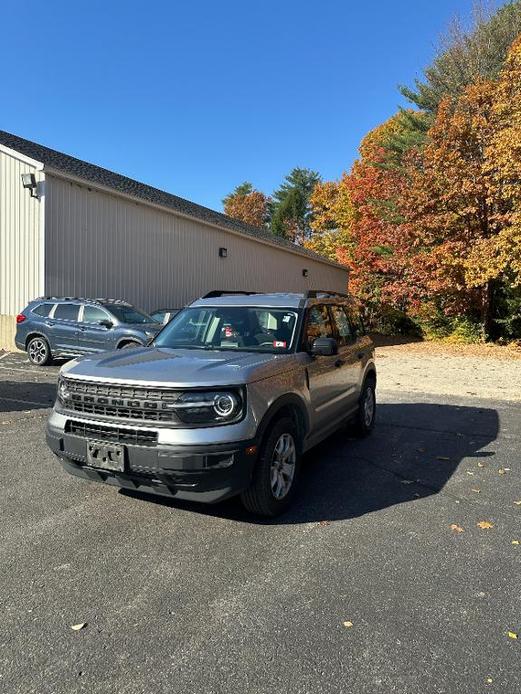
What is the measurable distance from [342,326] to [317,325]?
100 centimetres

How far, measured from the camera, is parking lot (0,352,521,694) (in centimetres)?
239

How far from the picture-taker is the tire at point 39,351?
12.8 meters

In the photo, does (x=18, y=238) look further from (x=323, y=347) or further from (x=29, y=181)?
(x=323, y=347)

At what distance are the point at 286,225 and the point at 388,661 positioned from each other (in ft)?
201

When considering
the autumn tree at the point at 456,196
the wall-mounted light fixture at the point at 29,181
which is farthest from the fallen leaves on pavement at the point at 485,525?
the autumn tree at the point at 456,196

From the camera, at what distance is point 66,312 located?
42.0 ft

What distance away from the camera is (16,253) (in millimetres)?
14953

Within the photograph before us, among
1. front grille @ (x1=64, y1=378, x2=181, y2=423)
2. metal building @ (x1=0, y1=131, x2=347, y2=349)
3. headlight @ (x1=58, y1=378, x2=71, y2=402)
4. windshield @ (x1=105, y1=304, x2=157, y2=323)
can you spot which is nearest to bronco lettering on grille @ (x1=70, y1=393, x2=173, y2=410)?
front grille @ (x1=64, y1=378, x2=181, y2=423)

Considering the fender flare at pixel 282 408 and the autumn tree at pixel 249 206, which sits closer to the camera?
the fender flare at pixel 282 408

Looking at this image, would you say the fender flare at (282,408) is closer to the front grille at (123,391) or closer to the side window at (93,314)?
the front grille at (123,391)

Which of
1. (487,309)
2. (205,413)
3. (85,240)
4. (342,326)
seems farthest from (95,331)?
(487,309)

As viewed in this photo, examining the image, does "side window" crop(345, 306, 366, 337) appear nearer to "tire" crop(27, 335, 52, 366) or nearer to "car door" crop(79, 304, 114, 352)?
"car door" crop(79, 304, 114, 352)

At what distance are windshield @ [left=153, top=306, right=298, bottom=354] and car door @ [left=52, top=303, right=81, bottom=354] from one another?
25.9 ft

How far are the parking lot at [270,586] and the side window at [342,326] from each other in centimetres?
148
